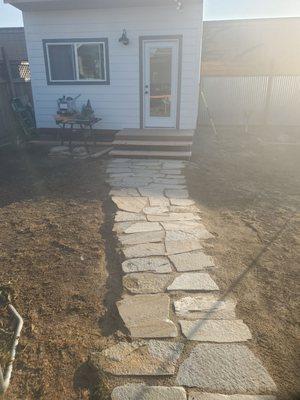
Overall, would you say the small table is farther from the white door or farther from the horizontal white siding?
the white door

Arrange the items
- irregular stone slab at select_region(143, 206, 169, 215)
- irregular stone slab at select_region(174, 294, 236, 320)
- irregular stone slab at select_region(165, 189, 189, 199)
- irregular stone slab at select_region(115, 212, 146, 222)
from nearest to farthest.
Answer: irregular stone slab at select_region(174, 294, 236, 320)
irregular stone slab at select_region(115, 212, 146, 222)
irregular stone slab at select_region(143, 206, 169, 215)
irregular stone slab at select_region(165, 189, 189, 199)

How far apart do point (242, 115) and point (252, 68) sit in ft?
10.1

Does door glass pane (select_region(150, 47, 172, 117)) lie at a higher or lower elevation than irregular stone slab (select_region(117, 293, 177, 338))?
higher

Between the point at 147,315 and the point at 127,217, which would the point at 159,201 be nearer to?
the point at 127,217

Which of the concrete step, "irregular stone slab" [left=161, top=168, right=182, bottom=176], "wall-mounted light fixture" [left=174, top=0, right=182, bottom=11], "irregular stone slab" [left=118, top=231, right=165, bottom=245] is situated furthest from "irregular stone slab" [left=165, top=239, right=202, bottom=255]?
"wall-mounted light fixture" [left=174, top=0, right=182, bottom=11]

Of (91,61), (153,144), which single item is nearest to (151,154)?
(153,144)

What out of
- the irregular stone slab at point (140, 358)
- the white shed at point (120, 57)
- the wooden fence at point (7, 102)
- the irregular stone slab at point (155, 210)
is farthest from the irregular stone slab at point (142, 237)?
the wooden fence at point (7, 102)

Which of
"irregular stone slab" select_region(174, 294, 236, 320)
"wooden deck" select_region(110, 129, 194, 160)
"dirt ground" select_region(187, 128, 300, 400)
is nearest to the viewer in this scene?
"dirt ground" select_region(187, 128, 300, 400)

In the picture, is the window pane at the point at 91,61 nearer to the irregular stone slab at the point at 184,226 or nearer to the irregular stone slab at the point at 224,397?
the irregular stone slab at the point at 184,226

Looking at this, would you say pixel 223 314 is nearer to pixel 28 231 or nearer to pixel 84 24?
pixel 28 231

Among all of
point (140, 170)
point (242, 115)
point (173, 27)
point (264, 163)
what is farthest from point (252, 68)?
point (140, 170)

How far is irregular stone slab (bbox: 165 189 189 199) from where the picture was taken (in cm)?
500

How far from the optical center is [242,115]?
10.6m

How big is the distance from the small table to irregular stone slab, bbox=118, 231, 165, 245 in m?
4.14
